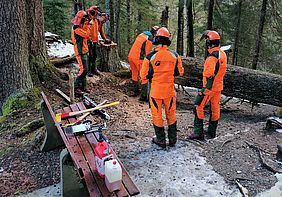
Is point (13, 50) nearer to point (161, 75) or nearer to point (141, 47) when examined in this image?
point (141, 47)

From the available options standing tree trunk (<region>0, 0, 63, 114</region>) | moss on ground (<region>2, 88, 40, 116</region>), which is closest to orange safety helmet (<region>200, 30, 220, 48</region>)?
moss on ground (<region>2, 88, 40, 116</region>)

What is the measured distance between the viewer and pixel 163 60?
5633 millimetres

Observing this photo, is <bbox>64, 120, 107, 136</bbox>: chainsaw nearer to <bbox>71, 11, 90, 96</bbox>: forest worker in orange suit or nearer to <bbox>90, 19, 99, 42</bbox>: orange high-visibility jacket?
<bbox>71, 11, 90, 96</bbox>: forest worker in orange suit

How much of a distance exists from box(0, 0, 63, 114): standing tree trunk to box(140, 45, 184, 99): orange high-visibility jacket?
3350 millimetres

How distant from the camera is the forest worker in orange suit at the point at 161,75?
5.63 m

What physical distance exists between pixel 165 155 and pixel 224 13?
14.6m

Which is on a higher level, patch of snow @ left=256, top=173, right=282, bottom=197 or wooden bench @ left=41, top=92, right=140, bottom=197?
wooden bench @ left=41, top=92, right=140, bottom=197

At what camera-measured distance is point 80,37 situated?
784 centimetres

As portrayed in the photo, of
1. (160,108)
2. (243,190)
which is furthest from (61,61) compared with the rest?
(243,190)

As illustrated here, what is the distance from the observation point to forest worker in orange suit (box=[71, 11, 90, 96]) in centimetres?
771

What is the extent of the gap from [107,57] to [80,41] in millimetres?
2208

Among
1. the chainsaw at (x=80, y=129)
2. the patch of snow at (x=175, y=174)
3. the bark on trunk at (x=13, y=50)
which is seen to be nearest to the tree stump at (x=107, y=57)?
the bark on trunk at (x=13, y=50)

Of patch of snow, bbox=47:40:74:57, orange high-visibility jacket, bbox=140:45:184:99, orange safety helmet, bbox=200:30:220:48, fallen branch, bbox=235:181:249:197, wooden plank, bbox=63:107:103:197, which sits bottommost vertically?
fallen branch, bbox=235:181:249:197

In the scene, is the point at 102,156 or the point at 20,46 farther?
the point at 20,46
